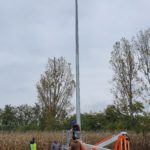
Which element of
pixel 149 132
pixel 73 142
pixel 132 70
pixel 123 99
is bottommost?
pixel 73 142

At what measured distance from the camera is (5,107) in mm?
74938

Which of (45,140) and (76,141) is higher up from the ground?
(45,140)

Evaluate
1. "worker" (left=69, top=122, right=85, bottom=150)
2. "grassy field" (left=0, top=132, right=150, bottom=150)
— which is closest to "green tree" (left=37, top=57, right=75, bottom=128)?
"grassy field" (left=0, top=132, right=150, bottom=150)

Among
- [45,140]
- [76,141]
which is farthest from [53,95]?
[76,141]

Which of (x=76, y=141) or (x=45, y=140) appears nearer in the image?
(x=76, y=141)

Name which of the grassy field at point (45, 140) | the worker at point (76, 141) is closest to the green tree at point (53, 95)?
the grassy field at point (45, 140)

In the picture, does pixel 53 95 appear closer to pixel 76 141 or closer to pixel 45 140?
pixel 45 140

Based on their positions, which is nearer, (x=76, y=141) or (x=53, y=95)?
(x=76, y=141)

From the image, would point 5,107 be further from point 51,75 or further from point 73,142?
point 73,142

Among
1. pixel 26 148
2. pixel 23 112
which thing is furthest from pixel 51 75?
pixel 23 112

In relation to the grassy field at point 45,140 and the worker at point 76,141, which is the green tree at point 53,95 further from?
the worker at point 76,141

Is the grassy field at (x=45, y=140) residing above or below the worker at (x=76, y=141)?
above

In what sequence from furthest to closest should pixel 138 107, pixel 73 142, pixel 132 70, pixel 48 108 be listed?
pixel 48 108 < pixel 132 70 < pixel 138 107 < pixel 73 142

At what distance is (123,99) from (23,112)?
4247cm
